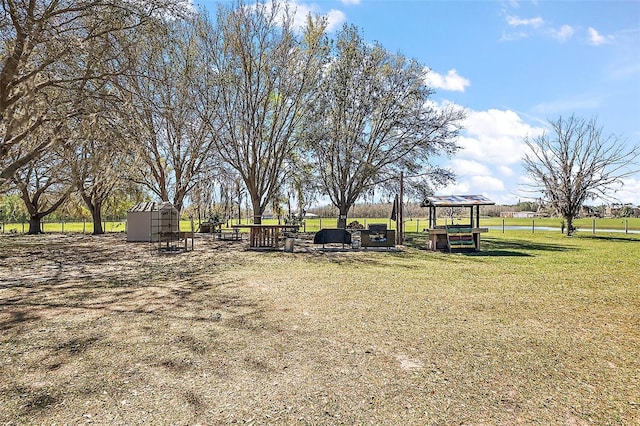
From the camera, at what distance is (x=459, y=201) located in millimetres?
15133

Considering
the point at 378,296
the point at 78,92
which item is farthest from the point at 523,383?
the point at 78,92

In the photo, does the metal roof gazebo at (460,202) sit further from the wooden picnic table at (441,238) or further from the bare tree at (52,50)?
the bare tree at (52,50)

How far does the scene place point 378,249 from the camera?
14.8 meters

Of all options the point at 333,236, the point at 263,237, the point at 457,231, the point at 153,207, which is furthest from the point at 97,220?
the point at 457,231

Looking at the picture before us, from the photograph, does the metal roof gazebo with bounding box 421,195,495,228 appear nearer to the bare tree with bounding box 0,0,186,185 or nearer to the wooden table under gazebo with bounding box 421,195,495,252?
the wooden table under gazebo with bounding box 421,195,495,252

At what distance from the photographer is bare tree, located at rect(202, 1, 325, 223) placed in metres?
18.0

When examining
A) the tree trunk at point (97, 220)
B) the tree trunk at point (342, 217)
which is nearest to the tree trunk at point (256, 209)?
the tree trunk at point (342, 217)

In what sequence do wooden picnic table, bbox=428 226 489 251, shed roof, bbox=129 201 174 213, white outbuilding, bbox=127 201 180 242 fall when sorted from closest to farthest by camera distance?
wooden picnic table, bbox=428 226 489 251 < shed roof, bbox=129 201 174 213 < white outbuilding, bbox=127 201 180 242

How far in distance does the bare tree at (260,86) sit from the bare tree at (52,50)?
897cm

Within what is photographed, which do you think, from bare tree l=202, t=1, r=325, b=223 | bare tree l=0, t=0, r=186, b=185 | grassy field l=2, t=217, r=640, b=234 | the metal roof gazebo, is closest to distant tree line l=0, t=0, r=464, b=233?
bare tree l=202, t=1, r=325, b=223

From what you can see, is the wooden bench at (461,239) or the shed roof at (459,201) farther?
the shed roof at (459,201)

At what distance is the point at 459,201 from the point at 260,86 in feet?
36.4

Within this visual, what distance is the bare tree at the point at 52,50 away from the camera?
7.49 m

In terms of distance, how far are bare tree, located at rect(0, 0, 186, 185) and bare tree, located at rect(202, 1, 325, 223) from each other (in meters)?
8.97
